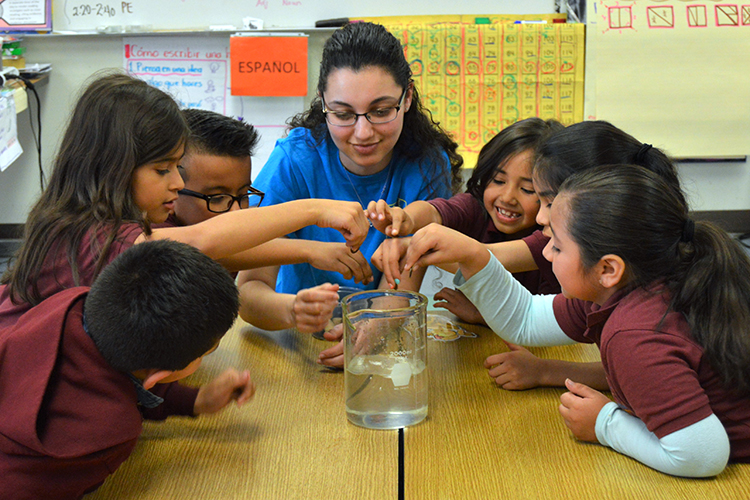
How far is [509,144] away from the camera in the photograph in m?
1.40

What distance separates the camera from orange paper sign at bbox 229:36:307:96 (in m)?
2.96

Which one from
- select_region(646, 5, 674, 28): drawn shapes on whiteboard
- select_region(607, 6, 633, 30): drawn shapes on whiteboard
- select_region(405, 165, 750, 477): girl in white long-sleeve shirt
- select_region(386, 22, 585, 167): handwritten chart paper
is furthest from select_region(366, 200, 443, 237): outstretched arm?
select_region(646, 5, 674, 28): drawn shapes on whiteboard

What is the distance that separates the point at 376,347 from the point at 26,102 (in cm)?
275

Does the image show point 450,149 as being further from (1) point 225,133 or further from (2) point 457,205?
(1) point 225,133

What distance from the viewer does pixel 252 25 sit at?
2949mm

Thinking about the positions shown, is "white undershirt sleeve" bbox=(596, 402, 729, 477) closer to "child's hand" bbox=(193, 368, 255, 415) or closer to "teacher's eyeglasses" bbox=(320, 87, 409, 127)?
"child's hand" bbox=(193, 368, 255, 415)

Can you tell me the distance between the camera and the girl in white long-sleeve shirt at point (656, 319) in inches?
28.5

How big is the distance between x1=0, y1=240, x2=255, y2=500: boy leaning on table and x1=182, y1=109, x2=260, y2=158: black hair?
0.69 meters

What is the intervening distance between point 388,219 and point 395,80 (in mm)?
335

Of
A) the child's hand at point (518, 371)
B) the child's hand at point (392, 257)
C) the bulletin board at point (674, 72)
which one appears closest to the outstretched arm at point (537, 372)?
the child's hand at point (518, 371)

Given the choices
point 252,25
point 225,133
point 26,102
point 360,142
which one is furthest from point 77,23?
point 360,142

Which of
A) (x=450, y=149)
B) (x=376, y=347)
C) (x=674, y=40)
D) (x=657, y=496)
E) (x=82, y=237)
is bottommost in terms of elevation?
(x=657, y=496)

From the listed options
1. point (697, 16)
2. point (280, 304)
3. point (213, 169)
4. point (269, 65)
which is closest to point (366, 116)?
point (213, 169)

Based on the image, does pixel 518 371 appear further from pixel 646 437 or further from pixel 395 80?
pixel 395 80
